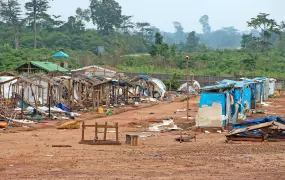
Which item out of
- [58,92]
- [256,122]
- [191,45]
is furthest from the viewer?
[191,45]

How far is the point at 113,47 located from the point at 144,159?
67744mm

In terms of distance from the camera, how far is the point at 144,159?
47.1 feet

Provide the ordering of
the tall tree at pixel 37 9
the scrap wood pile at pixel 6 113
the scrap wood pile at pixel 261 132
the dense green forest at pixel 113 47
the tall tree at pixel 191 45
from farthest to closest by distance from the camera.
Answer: the tall tree at pixel 191 45
the tall tree at pixel 37 9
the dense green forest at pixel 113 47
the scrap wood pile at pixel 6 113
the scrap wood pile at pixel 261 132

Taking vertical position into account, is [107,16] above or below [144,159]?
above

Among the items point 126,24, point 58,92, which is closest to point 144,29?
point 126,24

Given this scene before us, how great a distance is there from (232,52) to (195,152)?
7050 cm

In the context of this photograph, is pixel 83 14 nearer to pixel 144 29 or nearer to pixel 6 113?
pixel 144 29

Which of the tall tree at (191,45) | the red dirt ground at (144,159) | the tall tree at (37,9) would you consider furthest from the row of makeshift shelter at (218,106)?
the tall tree at (191,45)

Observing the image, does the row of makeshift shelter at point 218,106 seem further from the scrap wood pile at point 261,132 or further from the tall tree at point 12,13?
the tall tree at point 12,13

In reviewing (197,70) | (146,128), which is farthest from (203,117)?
(197,70)

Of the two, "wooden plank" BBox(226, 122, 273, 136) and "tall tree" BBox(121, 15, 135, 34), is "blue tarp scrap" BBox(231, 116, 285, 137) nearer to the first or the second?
"wooden plank" BBox(226, 122, 273, 136)

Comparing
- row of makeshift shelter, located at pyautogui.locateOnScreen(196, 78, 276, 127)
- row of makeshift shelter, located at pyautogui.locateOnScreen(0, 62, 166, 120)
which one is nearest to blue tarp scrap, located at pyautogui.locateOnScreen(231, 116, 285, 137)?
row of makeshift shelter, located at pyautogui.locateOnScreen(196, 78, 276, 127)

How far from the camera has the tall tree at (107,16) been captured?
96500mm

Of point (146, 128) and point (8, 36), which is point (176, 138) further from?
point (8, 36)
